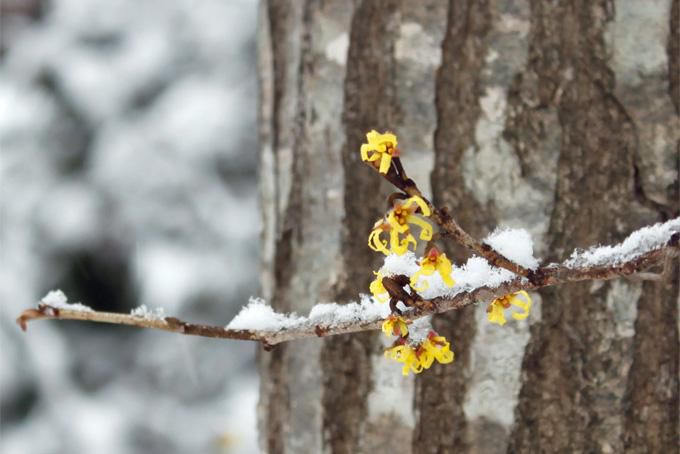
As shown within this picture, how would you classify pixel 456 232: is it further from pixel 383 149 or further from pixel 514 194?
pixel 514 194

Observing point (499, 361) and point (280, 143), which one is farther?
point (280, 143)

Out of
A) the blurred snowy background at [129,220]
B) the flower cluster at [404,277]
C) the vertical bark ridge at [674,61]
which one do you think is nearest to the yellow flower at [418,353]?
the flower cluster at [404,277]

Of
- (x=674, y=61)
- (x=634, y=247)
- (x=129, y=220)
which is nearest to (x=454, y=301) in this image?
(x=634, y=247)

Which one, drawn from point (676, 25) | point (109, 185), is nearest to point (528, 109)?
point (676, 25)

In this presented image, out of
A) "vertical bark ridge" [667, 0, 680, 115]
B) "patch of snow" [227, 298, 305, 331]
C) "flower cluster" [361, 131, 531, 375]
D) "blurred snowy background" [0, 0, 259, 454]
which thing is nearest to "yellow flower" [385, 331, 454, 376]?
"flower cluster" [361, 131, 531, 375]

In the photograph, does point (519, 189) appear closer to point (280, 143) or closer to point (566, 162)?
point (566, 162)

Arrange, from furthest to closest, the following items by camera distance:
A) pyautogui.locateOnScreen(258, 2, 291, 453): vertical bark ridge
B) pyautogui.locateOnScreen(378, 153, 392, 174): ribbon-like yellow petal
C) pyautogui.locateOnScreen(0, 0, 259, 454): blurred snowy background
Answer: pyautogui.locateOnScreen(0, 0, 259, 454): blurred snowy background → pyautogui.locateOnScreen(258, 2, 291, 453): vertical bark ridge → pyautogui.locateOnScreen(378, 153, 392, 174): ribbon-like yellow petal

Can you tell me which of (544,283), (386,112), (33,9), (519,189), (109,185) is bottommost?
(544,283)

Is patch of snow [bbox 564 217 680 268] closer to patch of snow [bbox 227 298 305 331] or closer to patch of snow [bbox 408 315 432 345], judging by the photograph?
patch of snow [bbox 408 315 432 345]
